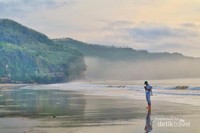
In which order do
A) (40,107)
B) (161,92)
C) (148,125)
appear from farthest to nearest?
(161,92) < (40,107) < (148,125)

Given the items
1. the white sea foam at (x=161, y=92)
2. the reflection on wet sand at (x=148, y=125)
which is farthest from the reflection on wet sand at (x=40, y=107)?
the white sea foam at (x=161, y=92)

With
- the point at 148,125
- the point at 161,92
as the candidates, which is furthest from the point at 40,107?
the point at 161,92

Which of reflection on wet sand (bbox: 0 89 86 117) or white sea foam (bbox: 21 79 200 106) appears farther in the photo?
white sea foam (bbox: 21 79 200 106)

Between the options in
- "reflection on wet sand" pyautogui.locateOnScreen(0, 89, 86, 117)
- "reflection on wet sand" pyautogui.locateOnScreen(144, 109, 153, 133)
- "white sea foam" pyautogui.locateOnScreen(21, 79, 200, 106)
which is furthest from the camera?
"white sea foam" pyautogui.locateOnScreen(21, 79, 200, 106)

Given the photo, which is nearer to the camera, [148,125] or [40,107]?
[148,125]

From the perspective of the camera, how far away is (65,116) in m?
26.8

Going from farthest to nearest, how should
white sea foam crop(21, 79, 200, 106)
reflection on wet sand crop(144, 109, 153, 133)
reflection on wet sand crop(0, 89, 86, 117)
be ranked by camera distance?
white sea foam crop(21, 79, 200, 106)
reflection on wet sand crop(0, 89, 86, 117)
reflection on wet sand crop(144, 109, 153, 133)

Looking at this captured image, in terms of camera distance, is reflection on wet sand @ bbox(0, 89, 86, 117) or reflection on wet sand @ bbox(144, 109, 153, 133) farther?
reflection on wet sand @ bbox(0, 89, 86, 117)

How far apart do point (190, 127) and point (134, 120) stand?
4.06 metres

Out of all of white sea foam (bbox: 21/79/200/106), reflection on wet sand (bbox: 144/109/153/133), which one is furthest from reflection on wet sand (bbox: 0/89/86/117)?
white sea foam (bbox: 21/79/200/106)

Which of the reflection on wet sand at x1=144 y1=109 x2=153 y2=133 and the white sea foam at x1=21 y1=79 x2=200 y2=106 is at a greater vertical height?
the white sea foam at x1=21 y1=79 x2=200 y2=106

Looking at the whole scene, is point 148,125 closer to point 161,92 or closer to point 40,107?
point 40,107

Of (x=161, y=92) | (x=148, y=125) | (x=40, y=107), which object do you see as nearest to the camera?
(x=148, y=125)

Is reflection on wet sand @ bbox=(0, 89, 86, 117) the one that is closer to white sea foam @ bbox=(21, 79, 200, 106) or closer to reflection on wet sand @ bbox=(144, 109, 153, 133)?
reflection on wet sand @ bbox=(144, 109, 153, 133)
